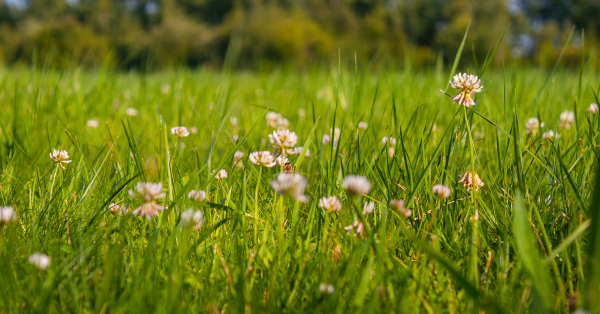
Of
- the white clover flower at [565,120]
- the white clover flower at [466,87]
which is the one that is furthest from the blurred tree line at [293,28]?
the white clover flower at [466,87]

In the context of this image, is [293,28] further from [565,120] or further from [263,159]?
[263,159]

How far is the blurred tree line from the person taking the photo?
2542 cm

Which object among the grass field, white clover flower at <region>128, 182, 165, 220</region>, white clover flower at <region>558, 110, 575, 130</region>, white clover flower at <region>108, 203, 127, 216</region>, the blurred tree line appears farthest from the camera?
the blurred tree line

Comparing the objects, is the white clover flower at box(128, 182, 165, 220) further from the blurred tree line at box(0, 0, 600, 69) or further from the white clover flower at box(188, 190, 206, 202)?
the blurred tree line at box(0, 0, 600, 69)

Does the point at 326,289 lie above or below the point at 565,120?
below

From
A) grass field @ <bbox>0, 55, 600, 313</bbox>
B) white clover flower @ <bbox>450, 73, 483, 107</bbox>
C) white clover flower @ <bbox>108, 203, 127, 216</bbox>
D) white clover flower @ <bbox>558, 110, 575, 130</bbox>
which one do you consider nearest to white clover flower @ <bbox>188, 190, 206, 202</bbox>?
grass field @ <bbox>0, 55, 600, 313</bbox>

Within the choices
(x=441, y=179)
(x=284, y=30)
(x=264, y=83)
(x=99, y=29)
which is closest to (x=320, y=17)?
(x=284, y=30)

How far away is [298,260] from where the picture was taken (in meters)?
0.87

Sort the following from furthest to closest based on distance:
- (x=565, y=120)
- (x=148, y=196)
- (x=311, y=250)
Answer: (x=565, y=120) < (x=311, y=250) < (x=148, y=196)

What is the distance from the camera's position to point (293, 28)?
25828mm

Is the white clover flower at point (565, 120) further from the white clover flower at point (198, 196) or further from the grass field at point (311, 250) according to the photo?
the white clover flower at point (198, 196)

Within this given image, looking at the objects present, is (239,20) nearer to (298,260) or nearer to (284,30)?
(284,30)

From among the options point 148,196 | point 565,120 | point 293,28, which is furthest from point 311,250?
point 293,28

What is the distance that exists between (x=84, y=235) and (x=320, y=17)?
142 feet
